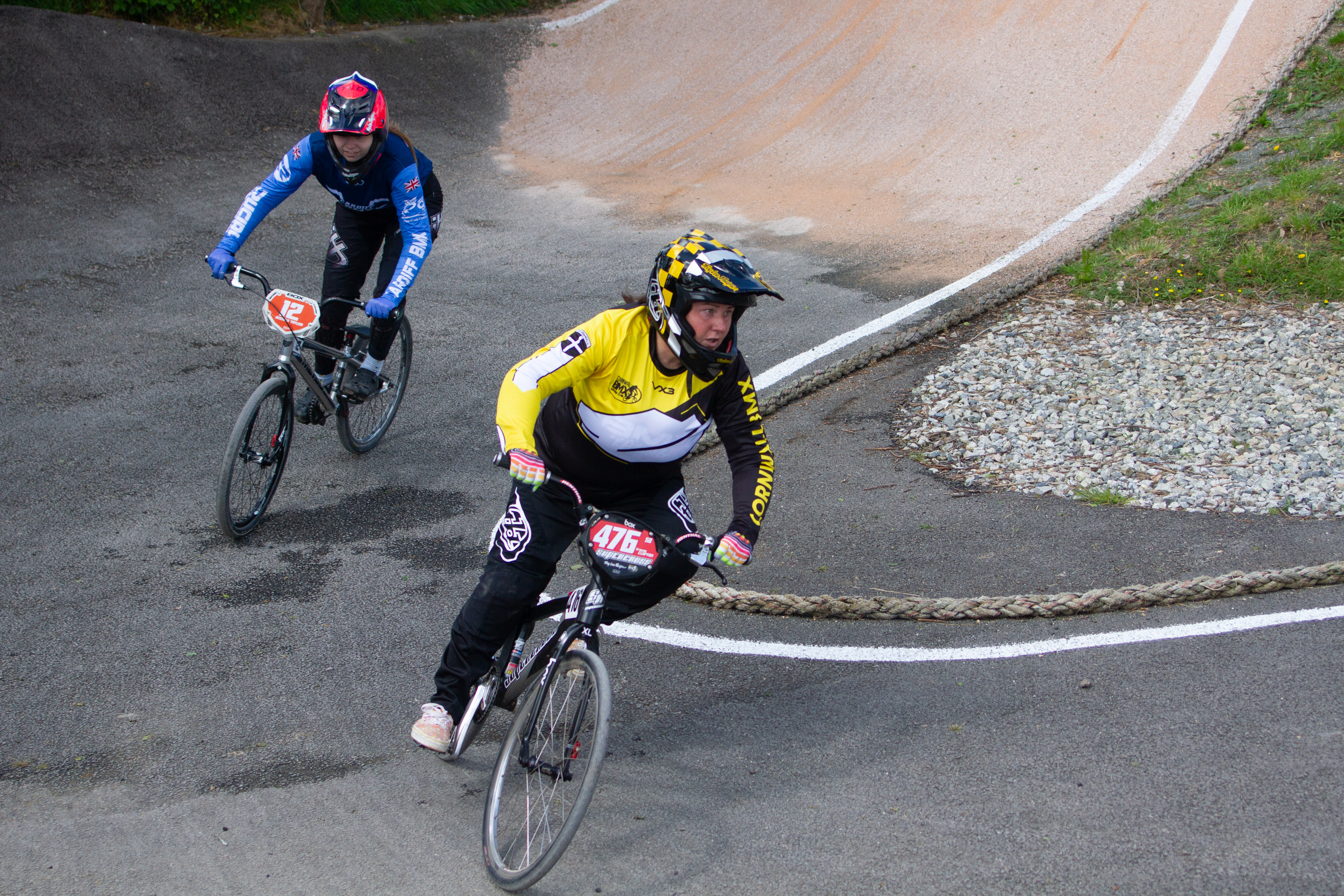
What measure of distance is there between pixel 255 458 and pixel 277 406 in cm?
37

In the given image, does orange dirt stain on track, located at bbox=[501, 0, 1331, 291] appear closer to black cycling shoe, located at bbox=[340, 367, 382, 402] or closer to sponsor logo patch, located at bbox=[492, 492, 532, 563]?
black cycling shoe, located at bbox=[340, 367, 382, 402]

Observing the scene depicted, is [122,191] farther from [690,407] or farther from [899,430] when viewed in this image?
[690,407]

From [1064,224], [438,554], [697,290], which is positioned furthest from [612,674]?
[1064,224]

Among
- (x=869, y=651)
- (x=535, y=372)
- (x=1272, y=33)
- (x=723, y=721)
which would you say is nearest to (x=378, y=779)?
(x=723, y=721)

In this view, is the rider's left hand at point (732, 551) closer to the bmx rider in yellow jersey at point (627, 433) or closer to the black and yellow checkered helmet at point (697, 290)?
the bmx rider in yellow jersey at point (627, 433)

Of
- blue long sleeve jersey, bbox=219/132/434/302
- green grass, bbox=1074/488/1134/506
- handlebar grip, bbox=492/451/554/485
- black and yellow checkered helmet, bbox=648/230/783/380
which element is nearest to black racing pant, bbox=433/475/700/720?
handlebar grip, bbox=492/451/554/485

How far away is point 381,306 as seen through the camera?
662cm

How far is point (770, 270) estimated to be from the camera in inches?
448

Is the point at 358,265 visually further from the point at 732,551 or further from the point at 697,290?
the point at 732,551

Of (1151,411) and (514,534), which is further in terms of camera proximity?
(1151,411)

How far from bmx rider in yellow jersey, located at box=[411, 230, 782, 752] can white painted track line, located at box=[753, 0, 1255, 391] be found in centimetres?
430

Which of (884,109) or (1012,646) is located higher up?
(884,109)

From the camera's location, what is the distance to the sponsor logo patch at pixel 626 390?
4.17m

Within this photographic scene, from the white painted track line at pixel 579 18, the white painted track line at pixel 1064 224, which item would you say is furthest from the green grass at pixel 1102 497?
the white painted track line at pixel 579 18
